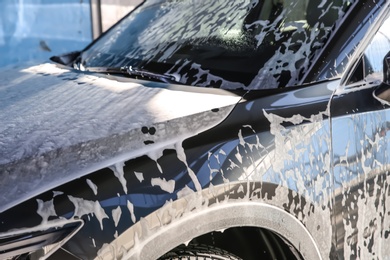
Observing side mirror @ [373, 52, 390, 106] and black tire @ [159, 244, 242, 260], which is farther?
side mirror @ [373, 52, 390, 106]

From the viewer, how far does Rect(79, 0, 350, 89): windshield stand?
191cm

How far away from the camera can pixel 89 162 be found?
4.33ft

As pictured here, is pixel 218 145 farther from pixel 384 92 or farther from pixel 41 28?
pixel 41 28

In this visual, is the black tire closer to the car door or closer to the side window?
the car door

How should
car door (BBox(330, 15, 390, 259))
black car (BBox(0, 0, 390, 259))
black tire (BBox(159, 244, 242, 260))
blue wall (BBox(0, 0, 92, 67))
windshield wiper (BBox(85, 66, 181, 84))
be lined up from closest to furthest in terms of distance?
black car (BBox(0, 0, 390, 259)), black tire (BBox(159, 244, 242, 260)), car door (BBox(330, 15, 390, 259)), windshield wiper (BBox(85, 66, 181, 84)), blue wall (BBox(0, 0, 92, 67))

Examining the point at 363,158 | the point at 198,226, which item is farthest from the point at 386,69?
the point at 198,226

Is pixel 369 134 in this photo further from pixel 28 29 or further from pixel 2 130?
pixel 28 29

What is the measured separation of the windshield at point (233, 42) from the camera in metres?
1.91

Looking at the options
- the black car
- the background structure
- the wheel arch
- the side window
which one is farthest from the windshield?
the background structure

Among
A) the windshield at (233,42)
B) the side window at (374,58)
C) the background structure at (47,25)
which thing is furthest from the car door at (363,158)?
the background structure at (47,25)

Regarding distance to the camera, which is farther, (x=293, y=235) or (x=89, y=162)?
(x=293, y=235)

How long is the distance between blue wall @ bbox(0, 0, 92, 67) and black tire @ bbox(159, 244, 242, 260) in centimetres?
593

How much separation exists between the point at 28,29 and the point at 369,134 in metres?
6.11

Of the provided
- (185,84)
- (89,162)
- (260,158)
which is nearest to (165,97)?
(185,84)
